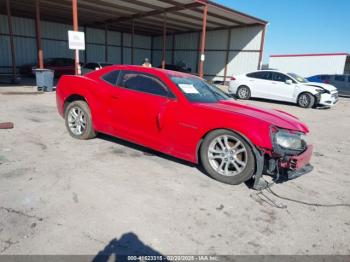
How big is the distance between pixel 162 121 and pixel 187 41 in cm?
2582

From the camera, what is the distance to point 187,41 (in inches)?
1108

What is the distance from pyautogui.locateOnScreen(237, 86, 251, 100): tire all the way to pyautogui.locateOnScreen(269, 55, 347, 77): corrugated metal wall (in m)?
19.1

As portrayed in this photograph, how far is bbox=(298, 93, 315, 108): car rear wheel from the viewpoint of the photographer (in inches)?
469

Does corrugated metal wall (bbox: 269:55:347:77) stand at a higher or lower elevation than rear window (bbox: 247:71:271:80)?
higher

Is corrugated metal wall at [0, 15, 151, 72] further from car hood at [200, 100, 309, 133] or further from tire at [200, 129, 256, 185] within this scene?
tire at [200, 129, 256, 185]

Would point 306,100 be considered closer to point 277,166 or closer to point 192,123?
point 277,166

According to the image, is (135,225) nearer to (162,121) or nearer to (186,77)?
(162,121)

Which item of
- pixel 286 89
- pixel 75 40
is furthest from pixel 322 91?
pixel 75 40

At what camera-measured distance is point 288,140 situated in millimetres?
3479

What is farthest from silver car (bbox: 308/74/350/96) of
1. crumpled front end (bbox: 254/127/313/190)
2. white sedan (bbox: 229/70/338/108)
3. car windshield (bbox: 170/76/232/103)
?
crumpled front end (bbox: 254/127/313/190)

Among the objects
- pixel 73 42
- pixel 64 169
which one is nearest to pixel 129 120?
pixel 64 169

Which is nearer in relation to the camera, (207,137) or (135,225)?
(135,225)

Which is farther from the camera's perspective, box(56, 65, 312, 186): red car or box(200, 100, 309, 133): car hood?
box(200, 100, 309, 133): car hood

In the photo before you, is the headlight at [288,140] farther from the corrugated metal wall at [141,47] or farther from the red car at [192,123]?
the corrugated metal wall at [141,47]
